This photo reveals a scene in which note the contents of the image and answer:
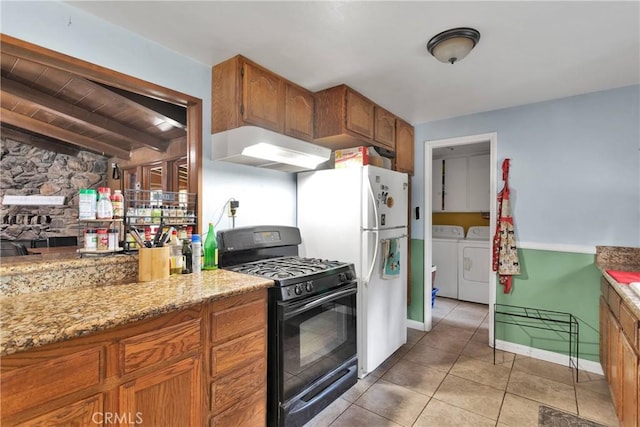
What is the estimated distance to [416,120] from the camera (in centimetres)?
327

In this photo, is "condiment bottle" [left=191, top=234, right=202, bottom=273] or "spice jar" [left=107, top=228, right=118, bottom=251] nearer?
"spice jar" [left=107, top=228, right=118, bottom=251]

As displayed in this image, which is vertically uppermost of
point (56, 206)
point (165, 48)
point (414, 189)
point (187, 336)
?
point (165, 48)

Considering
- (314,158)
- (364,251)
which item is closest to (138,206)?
(314,158)

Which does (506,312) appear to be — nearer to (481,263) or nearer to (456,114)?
(481,263)

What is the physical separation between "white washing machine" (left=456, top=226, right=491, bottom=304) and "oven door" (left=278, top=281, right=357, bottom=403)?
2.81 m

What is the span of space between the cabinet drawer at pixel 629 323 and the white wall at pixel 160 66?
7.09ft

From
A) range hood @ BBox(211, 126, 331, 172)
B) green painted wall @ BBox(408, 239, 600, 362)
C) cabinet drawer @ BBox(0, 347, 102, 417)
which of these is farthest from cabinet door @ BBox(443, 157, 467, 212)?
cabinet drawer @ BBox(0, 347, 102, 417)

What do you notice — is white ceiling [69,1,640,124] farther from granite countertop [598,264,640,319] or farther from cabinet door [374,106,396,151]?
granite countertop [598,264,640,319]

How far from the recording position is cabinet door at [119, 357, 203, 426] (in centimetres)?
113

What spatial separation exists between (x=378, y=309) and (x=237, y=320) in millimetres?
1325

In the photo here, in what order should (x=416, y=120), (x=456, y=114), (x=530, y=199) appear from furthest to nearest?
(x=416, y=120), (x=456, y=114), (x=530, y=199)

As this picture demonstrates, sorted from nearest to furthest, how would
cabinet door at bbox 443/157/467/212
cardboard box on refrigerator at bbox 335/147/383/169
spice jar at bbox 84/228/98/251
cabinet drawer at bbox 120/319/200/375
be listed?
cabinet drawer at bbox 120/319/200/375, spice jar at bbox 84/228/98/251, cardboard box on refrigerator at bbox 335/147/383/169, cabinet door at bbox 443/157/467/212

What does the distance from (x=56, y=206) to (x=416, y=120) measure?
10.1 ft

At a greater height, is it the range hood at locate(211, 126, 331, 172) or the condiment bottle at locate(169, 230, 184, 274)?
the range hood at locate(211, 126, 331, 172)
